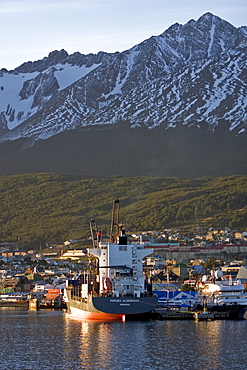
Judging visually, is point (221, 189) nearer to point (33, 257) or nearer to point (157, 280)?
point (33, 257)

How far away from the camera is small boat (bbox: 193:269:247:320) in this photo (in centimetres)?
7306

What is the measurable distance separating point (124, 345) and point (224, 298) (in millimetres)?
22109

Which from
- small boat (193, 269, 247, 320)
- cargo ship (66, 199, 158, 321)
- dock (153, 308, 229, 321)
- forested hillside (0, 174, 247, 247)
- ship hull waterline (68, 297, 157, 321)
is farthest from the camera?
forested hillside (0, 174, 247, 247)

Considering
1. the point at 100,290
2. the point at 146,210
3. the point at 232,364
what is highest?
the point at 146,210

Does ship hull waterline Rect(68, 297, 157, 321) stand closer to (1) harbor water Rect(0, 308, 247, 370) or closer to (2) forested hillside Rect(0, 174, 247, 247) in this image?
(1) harbor water Rect(0, 308, 247, 370)

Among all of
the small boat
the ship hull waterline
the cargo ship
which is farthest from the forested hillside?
the ship hull waterline

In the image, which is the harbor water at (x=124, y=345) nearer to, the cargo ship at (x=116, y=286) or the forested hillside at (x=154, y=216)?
the cargo ship at (x=116, y=286)

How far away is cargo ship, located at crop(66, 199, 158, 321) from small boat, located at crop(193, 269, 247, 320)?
6.89 metres

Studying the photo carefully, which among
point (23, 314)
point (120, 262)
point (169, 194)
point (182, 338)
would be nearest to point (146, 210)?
point (169, 194)

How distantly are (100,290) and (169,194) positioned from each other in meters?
131

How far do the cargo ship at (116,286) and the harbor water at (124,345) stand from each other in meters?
0.90

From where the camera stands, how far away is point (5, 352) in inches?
2051

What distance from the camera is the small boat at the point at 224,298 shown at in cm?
7306

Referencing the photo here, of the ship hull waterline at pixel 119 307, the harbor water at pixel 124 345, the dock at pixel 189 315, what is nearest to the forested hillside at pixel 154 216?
the dock at pixel 189 315
